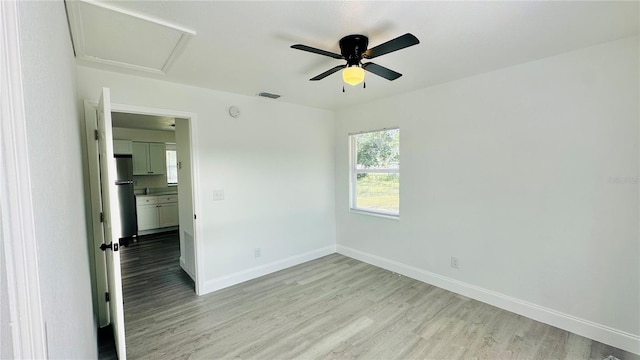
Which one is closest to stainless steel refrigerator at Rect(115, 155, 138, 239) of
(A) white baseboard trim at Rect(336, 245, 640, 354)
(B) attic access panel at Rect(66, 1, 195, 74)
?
(B) attic access panel at Rect(66, 1, 195, 74)

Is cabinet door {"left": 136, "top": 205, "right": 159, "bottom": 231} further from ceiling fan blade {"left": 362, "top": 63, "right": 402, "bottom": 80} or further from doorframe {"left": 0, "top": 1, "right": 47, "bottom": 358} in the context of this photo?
doorframe {"left": 0, "top": 1, "right": 47, "bottom": 358}

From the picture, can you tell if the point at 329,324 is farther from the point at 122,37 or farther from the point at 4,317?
the point at 122,37

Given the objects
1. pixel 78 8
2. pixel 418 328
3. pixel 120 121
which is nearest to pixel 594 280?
pixel 418 328

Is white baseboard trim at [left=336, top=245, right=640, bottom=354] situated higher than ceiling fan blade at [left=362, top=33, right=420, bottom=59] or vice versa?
ceiling fan blade at [left=362, top=33, right=420, bottom=59]

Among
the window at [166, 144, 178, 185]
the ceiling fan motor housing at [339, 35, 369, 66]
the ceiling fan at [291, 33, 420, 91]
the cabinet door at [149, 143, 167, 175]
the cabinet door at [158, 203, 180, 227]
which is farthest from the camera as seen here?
the window at [166, 144, 178, 185]

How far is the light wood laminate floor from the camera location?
2191 millimetres

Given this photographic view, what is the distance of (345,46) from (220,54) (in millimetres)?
1067

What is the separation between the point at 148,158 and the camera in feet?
20.2

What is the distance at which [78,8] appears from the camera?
1562mm

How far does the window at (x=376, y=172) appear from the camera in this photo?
12.4 feet

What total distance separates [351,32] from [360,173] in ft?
8.60

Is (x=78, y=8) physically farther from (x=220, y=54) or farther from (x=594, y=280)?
(x=594, y=280)

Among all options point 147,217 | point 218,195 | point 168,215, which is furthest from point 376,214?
point 147,217

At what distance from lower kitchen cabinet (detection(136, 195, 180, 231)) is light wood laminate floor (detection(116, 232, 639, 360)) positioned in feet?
8.57
